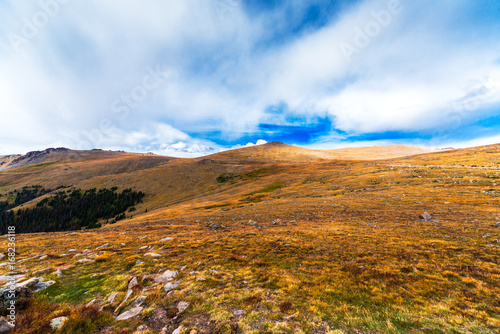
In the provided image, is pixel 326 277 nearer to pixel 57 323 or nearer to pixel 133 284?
pixel 133 284

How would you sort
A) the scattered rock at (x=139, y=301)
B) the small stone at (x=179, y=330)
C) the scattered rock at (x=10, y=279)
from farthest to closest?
1. the scattered rock at (x=10, y=279)
2. the scattered rock at (x=139, y=301)
3. the small stone at (x=179, y=330)

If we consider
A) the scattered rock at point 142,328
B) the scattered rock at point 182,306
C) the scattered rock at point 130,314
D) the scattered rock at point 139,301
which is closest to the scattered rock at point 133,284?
the scattered rock at point 139,301

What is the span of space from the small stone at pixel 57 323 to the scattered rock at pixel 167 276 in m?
4.18

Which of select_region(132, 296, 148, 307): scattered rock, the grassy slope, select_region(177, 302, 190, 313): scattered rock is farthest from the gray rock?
select_region(177, 302, 190, 313): scattered rock

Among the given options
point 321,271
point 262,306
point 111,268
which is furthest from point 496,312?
point 111,268

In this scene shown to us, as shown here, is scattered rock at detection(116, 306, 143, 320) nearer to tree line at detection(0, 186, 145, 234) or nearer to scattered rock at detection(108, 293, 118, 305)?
scattered rock at detection(108, 293, 118, 305)

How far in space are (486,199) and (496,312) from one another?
105 ft

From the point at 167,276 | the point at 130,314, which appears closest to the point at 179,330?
the point at 130,314

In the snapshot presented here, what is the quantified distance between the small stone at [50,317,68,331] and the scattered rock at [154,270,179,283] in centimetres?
418

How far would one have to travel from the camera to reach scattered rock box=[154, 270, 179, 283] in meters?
10.6

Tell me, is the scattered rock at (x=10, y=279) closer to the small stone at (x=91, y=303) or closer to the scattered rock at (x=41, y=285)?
the scattered rock at (x=41, y=285)

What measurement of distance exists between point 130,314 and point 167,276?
3.33m

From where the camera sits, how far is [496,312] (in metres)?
7.40

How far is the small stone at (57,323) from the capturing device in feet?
21.7
